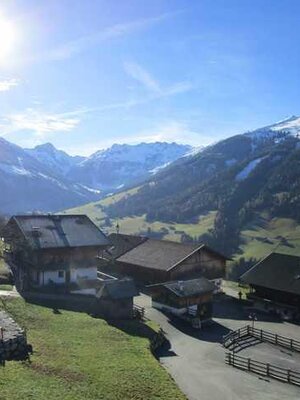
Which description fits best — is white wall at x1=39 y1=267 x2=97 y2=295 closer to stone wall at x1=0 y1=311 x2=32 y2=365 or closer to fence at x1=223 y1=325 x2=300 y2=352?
fence at x1=223 y1=325 x2=300 y2=352

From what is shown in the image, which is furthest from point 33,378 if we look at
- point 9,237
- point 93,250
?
point 9,237

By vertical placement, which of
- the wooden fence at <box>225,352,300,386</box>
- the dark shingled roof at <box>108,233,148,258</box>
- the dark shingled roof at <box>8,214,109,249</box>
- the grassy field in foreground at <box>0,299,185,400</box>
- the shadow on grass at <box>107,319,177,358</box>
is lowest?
the wooden fence at <box>225,352,300,386</box>

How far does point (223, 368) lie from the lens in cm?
4481

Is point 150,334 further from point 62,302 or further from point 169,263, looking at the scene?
point 169,263

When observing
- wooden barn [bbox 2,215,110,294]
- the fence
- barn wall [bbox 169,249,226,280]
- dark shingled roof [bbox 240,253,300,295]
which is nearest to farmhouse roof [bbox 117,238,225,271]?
barn wall [bbox 169,249,226,280]

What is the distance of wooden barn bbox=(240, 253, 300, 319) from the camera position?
2640 inches

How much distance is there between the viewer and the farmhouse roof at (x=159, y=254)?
78.4m

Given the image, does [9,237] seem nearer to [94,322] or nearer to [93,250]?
[93,250]

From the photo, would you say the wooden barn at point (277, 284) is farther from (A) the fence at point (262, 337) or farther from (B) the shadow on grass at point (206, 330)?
(B) the shadow on grass at point (206, 330)

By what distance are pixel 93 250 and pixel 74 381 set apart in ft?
122

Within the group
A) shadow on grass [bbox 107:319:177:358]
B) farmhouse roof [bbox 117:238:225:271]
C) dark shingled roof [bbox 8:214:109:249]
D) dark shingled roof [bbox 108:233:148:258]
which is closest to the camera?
shadow on grass [bbox 107:319:177:358]

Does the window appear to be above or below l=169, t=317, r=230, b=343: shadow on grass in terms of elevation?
above

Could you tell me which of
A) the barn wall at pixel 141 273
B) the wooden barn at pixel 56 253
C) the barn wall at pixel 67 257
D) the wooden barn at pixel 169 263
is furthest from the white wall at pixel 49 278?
the wooden barn at pixel 169 263

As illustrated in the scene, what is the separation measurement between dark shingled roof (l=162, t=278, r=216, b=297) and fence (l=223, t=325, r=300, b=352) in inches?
322
